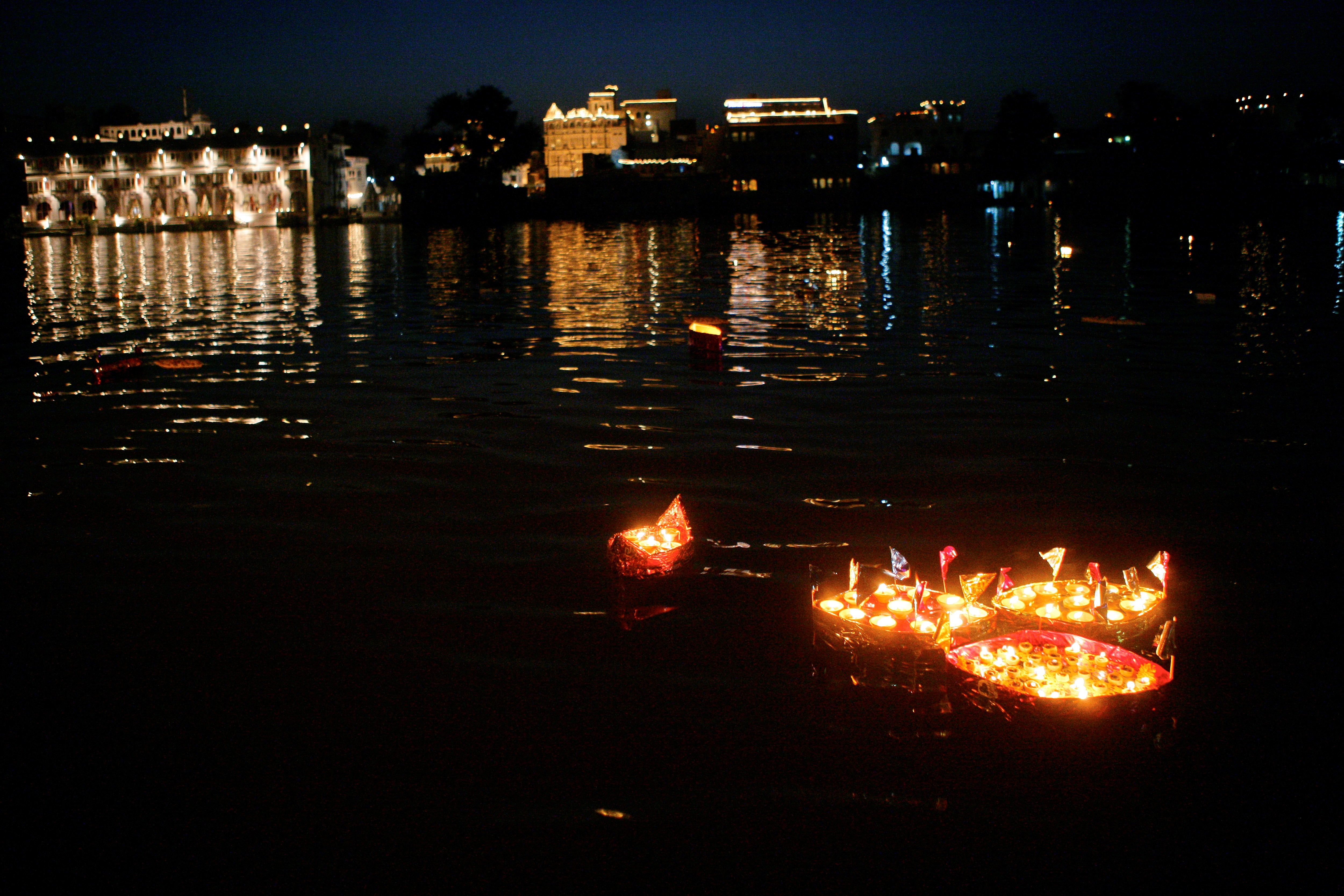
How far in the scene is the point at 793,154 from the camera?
364 ft

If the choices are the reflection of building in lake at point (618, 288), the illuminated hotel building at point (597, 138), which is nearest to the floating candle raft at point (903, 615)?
the reflection of building in lake at point (618, 288)

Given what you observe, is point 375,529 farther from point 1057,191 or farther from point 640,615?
point 1057,191

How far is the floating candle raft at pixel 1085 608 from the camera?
173 inches

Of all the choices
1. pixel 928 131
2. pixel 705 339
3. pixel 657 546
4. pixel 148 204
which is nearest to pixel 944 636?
pixel 657 546

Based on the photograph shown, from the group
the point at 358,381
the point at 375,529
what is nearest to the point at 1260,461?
the point at 375,529

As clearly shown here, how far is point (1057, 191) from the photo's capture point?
A: 440ft

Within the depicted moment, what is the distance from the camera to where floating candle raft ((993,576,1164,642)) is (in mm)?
4387

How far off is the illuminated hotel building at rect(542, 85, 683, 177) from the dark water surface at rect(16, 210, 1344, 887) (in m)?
120

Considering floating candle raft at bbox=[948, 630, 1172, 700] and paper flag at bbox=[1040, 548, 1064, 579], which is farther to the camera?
paper flag at bbox=[1040, 548, 1064, 579]

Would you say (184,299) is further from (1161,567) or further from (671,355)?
(1161,567)

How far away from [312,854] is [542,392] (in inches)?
335

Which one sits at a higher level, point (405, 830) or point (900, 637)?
point (900, 637)

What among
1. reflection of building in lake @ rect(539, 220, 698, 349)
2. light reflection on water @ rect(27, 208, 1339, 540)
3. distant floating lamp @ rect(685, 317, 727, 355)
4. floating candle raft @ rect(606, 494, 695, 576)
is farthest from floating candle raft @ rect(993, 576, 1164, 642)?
reflection of building in lake @ rect(539, 220, 698, 349)

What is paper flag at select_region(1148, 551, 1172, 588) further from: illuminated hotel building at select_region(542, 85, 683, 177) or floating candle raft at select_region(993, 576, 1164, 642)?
illuminated hotel building at select_region(542, 85, 683, 177)
